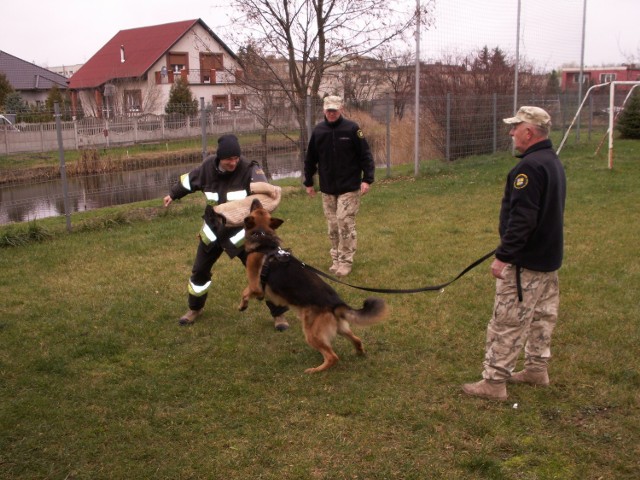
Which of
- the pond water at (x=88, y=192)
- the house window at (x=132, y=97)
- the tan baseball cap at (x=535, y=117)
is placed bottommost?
the pond water at (x=88, y=192)

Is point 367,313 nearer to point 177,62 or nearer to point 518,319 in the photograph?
point 518,319

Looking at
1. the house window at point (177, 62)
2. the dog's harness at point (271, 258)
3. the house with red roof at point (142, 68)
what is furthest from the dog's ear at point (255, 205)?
the house window at point (177, 62)

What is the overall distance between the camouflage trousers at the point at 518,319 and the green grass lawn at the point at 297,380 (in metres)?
0.30

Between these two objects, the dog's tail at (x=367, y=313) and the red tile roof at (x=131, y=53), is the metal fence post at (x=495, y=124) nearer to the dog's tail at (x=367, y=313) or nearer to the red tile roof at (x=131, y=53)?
the dog's tail at (x=367, y=313)

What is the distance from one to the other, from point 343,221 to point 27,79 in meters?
44.9

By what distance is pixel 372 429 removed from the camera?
3.77m

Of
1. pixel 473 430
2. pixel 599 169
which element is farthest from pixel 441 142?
pixel 473 430

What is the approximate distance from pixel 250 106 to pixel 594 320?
1058cm

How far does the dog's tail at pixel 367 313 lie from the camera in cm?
434

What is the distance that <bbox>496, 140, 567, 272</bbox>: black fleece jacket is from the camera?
3.62 meters

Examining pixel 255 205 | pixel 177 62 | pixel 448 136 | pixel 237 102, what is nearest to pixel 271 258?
pixel 255 205

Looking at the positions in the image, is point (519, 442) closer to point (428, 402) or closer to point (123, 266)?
point (428, 402)

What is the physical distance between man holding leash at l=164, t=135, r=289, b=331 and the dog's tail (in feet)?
3.61

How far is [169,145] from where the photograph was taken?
40.7 feet
